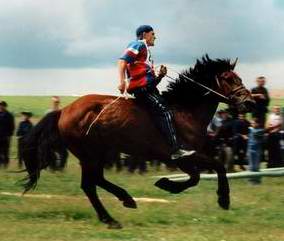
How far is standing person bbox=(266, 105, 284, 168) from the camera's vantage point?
18.2 metres

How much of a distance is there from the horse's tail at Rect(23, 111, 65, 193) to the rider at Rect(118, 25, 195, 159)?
1433mm

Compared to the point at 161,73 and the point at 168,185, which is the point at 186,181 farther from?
the point at 161,73

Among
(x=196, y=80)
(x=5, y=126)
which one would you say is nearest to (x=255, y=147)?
(x=196, y=80)

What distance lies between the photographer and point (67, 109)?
1135cm

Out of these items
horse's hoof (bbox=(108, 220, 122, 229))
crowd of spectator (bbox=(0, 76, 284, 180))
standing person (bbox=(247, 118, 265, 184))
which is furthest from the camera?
crowd of spectator (bbox=(0, 76, 284, 180))

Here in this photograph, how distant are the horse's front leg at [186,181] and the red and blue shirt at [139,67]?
119 centimetres

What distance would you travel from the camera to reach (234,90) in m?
11.5

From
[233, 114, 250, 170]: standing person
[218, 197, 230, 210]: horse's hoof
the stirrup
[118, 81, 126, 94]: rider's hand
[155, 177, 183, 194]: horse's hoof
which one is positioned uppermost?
[118, 81, 126, 94]: rider's hand

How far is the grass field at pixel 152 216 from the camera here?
31.4ft

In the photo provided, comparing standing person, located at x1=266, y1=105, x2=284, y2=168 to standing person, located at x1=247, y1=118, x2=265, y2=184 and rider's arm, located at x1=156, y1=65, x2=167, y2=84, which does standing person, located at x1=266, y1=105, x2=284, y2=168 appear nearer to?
standing person, located at x1=247, y1=118, x2=265, y2=184

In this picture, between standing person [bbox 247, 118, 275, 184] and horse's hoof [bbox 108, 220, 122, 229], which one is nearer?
horse's hoof [bbox 108, 220, 122, 229]

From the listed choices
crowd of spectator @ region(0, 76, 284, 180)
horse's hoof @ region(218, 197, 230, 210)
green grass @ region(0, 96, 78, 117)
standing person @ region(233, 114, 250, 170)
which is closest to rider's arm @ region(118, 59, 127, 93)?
horse's hoof @ region(218, 197, 230, 210)

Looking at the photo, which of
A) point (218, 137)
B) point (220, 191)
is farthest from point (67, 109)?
point (218, 137)

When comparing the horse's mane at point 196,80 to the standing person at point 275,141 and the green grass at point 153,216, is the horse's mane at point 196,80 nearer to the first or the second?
the green grass at point 153,216
